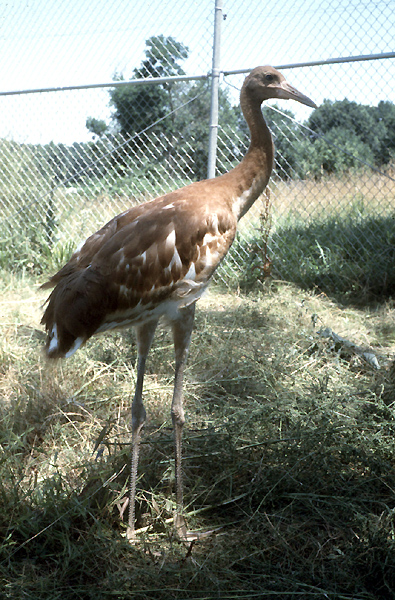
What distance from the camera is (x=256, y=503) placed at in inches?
89.5

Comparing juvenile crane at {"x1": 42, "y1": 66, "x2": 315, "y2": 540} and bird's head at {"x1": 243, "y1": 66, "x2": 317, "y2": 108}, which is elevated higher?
bird's head at {"x1": 243, "y1": 66, "x2": 317, "y2": 108}

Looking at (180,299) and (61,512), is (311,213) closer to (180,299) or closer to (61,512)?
(180,299)

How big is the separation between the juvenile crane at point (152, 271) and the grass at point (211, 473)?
20 centimetres

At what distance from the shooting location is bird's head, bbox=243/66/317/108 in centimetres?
253

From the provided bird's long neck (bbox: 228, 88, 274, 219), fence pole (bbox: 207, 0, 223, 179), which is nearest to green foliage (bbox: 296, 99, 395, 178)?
fence pole (bbox: 207, 0, 223, 179)

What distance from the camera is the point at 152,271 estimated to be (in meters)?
2.19

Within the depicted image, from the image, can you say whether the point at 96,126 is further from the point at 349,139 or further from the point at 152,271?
the point at 152,271

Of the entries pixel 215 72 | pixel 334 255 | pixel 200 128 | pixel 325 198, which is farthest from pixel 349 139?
pixel 215 72

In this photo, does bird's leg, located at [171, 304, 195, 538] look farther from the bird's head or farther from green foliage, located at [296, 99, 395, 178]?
green foliage, located at [296, 99, 395, 178]

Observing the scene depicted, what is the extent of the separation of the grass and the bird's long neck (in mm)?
1062

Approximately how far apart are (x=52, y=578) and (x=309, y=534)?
3.22ft

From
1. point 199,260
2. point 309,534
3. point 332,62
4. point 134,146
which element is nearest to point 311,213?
point 332,62

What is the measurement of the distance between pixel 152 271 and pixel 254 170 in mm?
711

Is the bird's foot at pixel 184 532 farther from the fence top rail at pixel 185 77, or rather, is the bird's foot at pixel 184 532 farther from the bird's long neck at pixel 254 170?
the fence top rail at pixel 185 77
